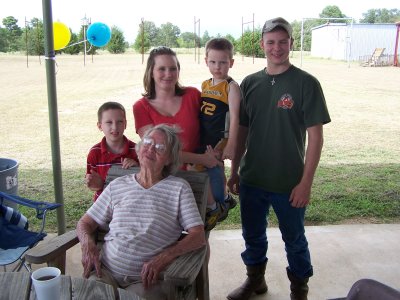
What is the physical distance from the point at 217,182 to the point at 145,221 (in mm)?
627

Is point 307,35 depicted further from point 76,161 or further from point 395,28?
point 76,161

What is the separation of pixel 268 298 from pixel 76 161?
4.60 metres

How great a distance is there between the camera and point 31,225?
13.2 ft

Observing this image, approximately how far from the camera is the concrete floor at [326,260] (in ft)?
9.58

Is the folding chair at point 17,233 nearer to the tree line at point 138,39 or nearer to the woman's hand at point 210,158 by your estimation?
the woman's hand at point 210,158

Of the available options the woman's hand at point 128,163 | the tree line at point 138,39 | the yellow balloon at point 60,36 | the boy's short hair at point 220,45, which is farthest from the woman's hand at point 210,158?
the tree line at point 138,39

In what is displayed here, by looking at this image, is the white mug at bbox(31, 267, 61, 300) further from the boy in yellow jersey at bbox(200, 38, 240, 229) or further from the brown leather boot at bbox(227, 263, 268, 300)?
the brown leather boot at bbox(227, 263, 268, 300)

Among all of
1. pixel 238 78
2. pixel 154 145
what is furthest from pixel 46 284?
pixel 238 78

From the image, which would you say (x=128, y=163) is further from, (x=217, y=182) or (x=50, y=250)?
(x=50, y=250)

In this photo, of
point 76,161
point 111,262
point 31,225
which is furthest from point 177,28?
point 111,262

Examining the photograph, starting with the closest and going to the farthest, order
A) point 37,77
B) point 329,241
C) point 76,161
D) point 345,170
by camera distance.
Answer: point 329,241 → point 345,170 → point 76,161 → point 37,77

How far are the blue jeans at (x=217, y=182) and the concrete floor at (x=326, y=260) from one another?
731 mm

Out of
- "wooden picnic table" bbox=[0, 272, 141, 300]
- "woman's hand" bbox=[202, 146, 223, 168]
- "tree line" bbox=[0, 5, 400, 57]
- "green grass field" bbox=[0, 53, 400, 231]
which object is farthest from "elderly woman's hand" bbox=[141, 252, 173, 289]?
"tree line" bbox=[0, 5, 400, 57]

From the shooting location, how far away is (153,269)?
6.36 ft
